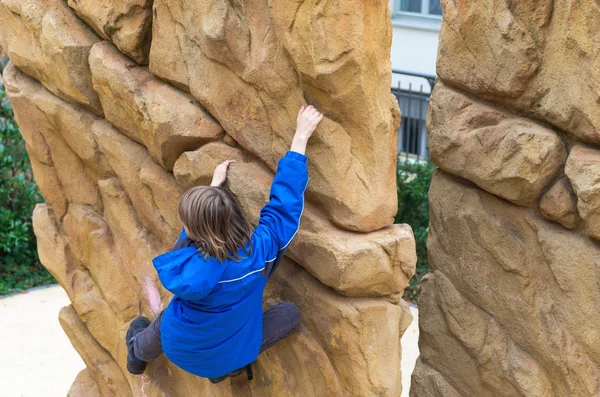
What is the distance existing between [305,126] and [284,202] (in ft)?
0.86

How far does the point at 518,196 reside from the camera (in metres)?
3.15

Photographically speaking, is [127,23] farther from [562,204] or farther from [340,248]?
[562,204]

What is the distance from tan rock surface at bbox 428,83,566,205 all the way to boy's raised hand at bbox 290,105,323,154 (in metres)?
0.84

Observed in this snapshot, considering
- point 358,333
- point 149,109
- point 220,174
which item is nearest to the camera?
point 358,333

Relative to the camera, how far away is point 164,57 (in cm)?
312

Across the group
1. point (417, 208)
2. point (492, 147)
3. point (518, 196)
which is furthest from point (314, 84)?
A: point (417, 208)

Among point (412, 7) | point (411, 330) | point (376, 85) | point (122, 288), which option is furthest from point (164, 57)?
point (412, 7)

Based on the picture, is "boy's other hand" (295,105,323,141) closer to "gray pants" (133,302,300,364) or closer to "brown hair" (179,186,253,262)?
"brown hair" (179,186,253,262)

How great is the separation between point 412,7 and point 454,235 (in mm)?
6837

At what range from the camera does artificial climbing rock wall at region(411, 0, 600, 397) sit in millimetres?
2939

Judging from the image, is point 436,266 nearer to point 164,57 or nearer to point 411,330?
point 164,57

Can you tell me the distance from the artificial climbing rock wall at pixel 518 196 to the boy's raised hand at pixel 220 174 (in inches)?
38.9

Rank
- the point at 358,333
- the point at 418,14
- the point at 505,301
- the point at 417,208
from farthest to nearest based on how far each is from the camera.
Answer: the point at 418,14, the point at 417,208, the point at 505,301, the point at 358,333

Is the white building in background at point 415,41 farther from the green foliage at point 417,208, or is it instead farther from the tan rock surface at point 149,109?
the tan rock surface at point 149,109
